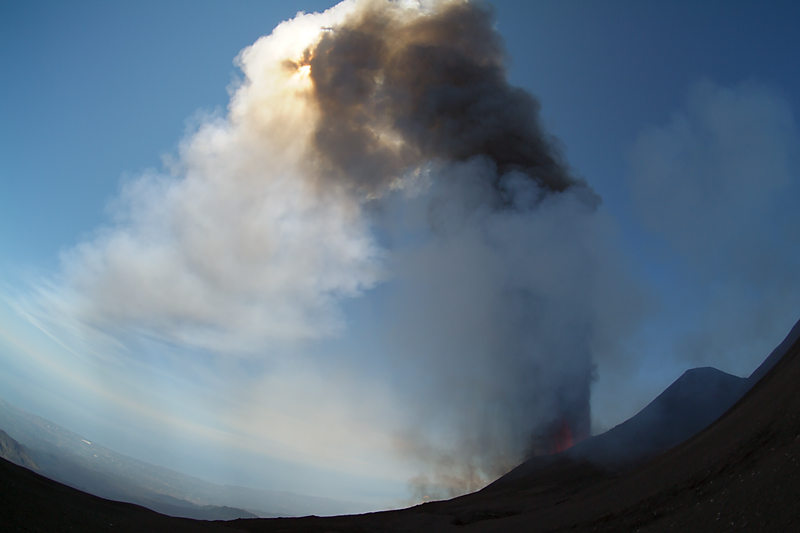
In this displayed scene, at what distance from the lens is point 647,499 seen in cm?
1265

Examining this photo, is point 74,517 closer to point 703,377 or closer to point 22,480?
point 22,480

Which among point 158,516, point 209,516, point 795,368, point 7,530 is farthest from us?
point 209,516

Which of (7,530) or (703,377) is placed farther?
(703,377)

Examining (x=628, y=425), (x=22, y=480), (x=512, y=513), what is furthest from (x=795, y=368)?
(x=22, y=480)

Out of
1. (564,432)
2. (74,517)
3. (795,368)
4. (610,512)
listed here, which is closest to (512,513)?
(610,512)

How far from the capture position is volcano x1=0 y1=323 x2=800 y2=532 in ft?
29.1

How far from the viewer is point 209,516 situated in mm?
148750

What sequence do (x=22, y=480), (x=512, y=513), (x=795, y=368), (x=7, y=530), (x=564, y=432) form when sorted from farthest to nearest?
(x=564, y=432), (x=512, y=513), (x=795, y=368), (x=22, y=480), (x=7, y=530)

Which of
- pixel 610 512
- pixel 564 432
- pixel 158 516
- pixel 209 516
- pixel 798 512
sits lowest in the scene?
pixel 209 516

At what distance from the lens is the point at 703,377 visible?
2955cm

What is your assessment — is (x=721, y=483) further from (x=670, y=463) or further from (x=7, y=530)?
(x=7, y=530)

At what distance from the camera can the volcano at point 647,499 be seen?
887cm

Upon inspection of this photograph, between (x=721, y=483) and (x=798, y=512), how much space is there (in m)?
3.81

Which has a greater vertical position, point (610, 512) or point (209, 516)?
point (610, 512)
